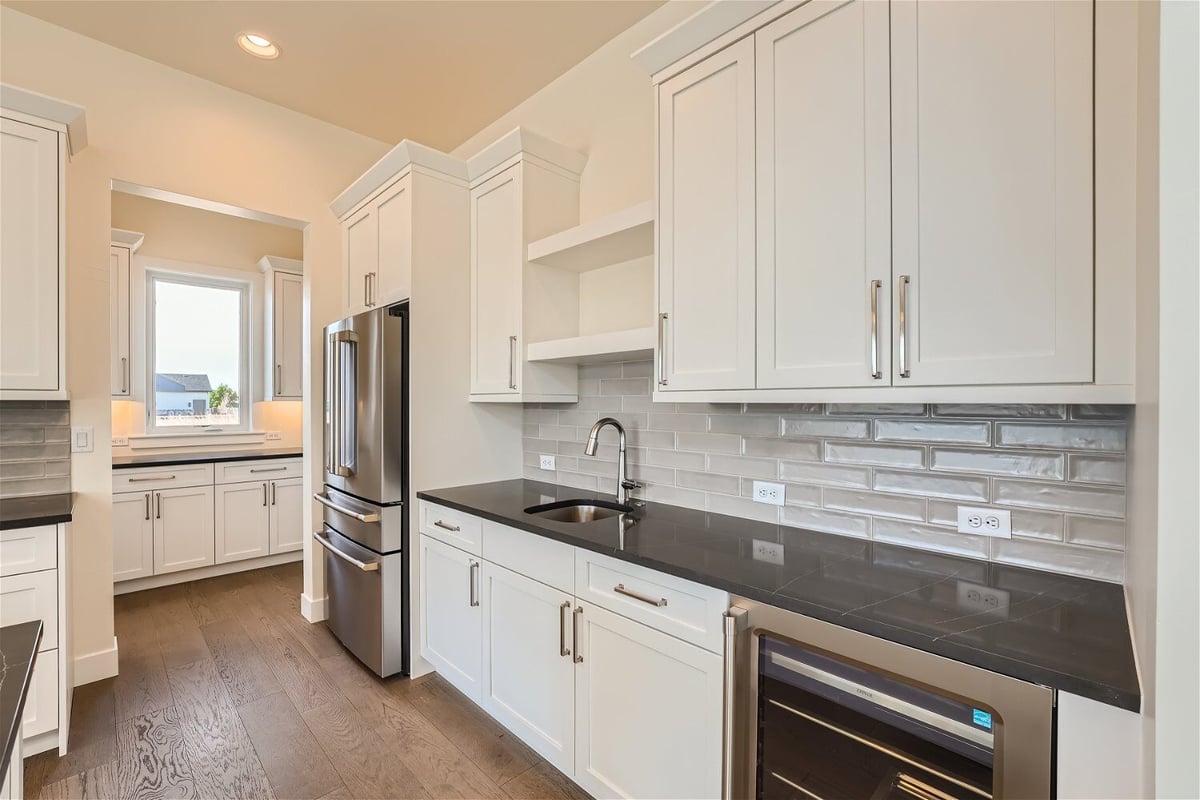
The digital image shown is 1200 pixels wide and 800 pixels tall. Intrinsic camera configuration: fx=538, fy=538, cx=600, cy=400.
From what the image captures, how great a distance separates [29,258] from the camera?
2.05 metres

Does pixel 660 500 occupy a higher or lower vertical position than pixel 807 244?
lower

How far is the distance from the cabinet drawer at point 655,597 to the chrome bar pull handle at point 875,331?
0.67 metres

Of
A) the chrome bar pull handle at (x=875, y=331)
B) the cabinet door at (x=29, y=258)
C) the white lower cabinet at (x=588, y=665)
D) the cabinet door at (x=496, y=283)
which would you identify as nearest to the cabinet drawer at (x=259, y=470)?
the cabinet door at (x=29, y=258)

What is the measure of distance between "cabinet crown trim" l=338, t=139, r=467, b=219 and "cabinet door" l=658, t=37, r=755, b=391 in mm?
1246

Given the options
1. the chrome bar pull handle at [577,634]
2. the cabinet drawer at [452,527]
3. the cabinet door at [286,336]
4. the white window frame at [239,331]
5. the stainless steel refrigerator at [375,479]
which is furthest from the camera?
the cabinet door at [286,336]

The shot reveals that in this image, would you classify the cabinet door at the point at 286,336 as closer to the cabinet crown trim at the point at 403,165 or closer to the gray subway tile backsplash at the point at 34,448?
the cabinet crown trim at the point at 403,165

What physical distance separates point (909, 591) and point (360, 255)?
300 centimetres

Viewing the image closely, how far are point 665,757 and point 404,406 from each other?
178cm

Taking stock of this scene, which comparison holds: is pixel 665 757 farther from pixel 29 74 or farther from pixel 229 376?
pixel 229 376

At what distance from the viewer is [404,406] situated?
2.52 metres

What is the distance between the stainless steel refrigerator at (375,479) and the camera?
247 cm

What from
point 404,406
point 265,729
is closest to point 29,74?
point 404,406

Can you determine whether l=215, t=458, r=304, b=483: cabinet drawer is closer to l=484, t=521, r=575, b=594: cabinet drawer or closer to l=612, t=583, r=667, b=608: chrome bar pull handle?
l=484, t=521, r=575, b=594: cabinet drawer

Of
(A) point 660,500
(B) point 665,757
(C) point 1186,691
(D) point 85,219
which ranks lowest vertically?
(B) point 665,757
